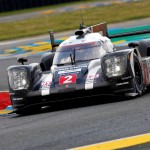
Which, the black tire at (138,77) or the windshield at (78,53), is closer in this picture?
the black tire at (138,77)

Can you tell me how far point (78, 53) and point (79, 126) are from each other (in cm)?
379

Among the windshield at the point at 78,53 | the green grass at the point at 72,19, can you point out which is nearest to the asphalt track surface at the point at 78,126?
the windshield at the point at 78,53

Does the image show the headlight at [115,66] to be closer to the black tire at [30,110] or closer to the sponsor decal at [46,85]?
the sponsor decal at [46,85]

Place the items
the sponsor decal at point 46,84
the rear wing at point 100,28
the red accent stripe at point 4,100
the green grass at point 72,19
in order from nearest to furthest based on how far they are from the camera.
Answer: the sponsor decal at point 46,84, the red accent stripe at point 4,100, the rear wing at point 100,28, the green grass at point 72,19

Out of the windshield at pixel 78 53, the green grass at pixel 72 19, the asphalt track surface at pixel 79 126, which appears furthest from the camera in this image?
the green grass at pixel 72 19

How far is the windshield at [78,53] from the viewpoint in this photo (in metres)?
10.0

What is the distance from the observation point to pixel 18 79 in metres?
9.31

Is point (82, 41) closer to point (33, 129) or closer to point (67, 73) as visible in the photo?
point (67, 73)

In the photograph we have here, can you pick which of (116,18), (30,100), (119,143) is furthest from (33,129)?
(116,18)

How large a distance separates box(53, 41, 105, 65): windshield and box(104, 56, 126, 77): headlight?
39.0 inches

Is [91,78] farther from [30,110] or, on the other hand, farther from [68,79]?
[30,110]

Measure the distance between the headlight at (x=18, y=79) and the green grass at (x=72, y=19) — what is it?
14823 millimetres

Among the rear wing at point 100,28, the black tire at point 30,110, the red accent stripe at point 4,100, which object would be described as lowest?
the red accent stripe at point 4,100

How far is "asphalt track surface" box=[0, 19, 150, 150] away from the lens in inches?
222
